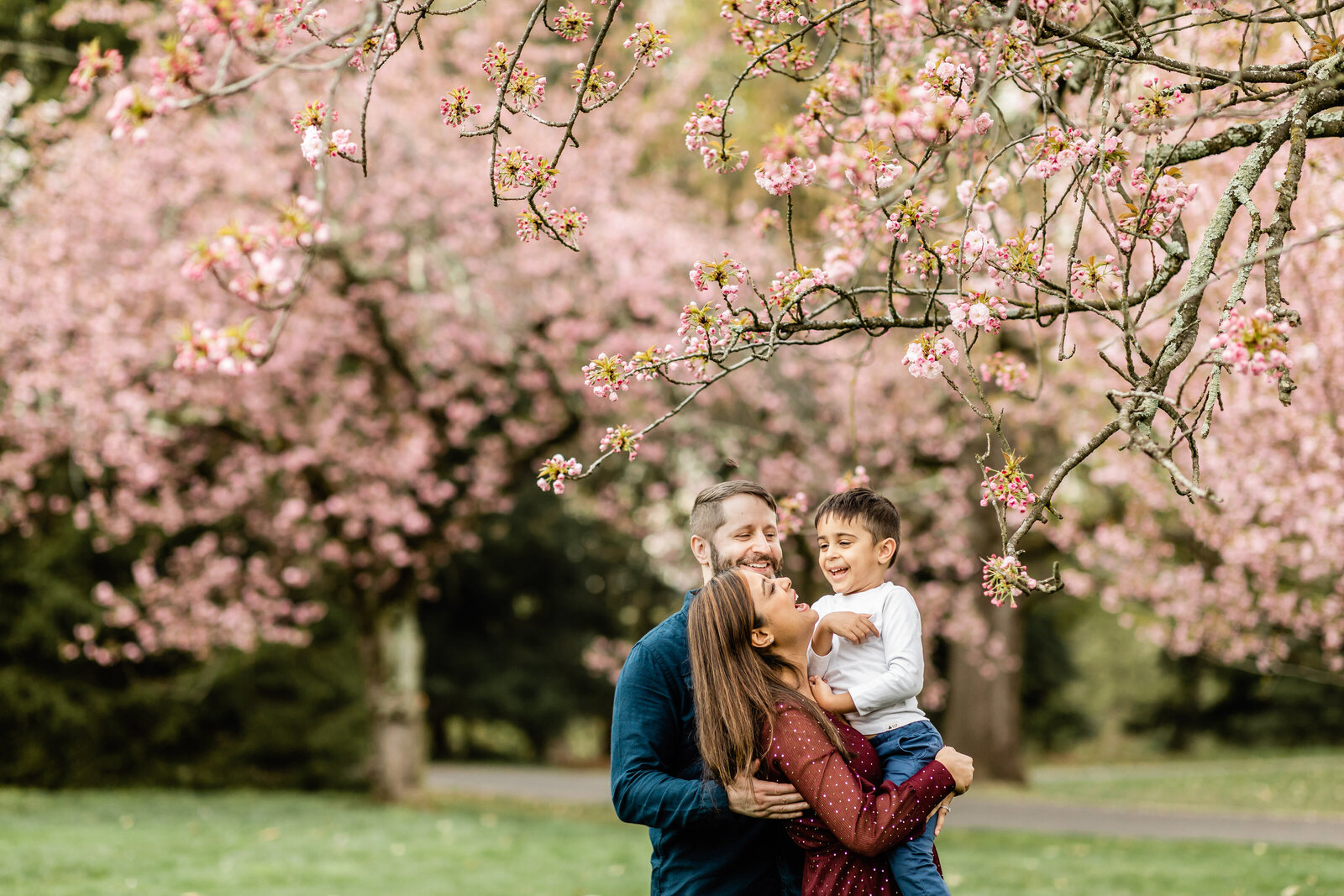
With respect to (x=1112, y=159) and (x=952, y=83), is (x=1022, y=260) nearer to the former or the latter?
(x=1112, y=159)

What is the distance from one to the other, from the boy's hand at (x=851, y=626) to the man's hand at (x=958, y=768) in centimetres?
36

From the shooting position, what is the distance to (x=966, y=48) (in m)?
3.84

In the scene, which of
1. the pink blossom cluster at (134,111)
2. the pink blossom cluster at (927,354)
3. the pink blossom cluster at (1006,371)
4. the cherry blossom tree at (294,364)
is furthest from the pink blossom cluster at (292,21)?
the cherry blossom tree at (294,364)

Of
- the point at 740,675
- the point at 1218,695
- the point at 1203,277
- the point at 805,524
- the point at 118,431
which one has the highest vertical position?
the point at 118,431

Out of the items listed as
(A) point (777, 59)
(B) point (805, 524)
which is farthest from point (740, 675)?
(A) point (777, 59)

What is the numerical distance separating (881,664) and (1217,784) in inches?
667

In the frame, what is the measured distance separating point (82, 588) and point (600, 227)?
24.6ft

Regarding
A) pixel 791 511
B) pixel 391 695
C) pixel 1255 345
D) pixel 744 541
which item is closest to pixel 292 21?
pixel 744 541

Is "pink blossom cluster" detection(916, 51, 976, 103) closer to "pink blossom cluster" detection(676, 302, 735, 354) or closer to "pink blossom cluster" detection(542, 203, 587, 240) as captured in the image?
"pink blossom cluster" detection(676, 302, 735, 354)

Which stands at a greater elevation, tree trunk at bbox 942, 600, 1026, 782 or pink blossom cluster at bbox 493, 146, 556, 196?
pink blossom cluster at bbox 493, 146, 556, 196

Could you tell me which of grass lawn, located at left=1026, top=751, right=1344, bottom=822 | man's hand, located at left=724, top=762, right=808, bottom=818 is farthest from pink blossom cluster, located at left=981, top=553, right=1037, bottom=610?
grass lawn, located at left=1026, top=751, right=1344, bottom=822

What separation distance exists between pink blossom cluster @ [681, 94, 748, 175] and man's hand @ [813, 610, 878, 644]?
1439 millimetres

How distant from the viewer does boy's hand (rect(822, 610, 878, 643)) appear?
306cm

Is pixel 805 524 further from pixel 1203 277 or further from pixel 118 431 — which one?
pixel 118 431
